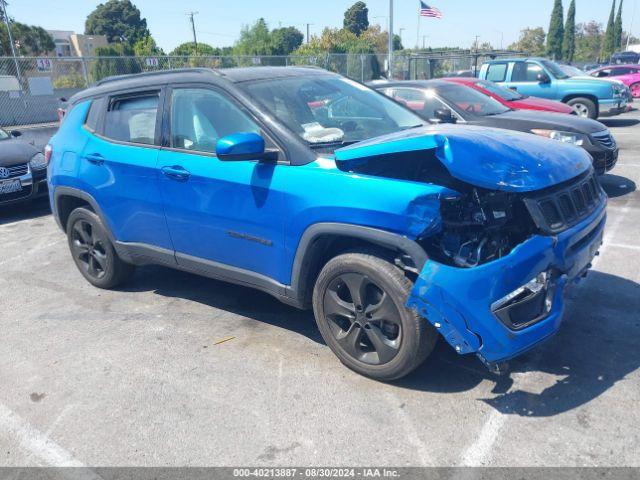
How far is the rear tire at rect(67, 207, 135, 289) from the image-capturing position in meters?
4.77

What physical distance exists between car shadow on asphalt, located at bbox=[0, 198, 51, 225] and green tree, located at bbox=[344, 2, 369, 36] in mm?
101394

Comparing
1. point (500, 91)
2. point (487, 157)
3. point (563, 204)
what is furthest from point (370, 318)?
point (500, 91)

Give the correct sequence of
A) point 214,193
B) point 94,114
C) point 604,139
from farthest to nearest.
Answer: point 604,139
point 94,114
point 214,193

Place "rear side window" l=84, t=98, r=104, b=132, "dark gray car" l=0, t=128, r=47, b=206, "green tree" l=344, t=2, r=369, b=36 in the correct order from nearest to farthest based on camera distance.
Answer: "rear side window" l=84, t=98, r=104, b=132 → "dark gray car" l=0, t=128, r=47, b=206 → "green tree" l=344, t=2, r=369, b=36

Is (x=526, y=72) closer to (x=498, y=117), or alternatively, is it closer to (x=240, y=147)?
(x=498, y=117)

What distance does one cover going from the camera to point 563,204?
10.0ft

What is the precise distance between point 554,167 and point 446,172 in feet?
2.00

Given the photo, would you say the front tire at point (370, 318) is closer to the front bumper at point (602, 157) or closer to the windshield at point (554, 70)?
the front bumper at point (602, 157)

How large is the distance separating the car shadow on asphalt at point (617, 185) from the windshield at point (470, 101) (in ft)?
6.00

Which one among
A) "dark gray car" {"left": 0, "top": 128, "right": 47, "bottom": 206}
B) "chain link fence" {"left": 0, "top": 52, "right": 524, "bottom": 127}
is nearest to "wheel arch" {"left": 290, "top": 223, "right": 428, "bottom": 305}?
"dark gray car" {"left": 0, "top": 128, "right": 47, "bottom": 206}

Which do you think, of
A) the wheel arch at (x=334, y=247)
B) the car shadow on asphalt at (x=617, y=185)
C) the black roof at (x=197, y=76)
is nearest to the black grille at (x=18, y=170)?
the black roof at (x=197, y=76)

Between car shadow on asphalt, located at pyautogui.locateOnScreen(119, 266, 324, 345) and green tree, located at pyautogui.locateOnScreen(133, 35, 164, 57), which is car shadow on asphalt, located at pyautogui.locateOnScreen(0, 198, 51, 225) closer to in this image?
car shadow on asphalt, located at pyautogui.locateOnScreen(119, 266, 324, 345)

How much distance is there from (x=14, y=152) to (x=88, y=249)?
13.5ft

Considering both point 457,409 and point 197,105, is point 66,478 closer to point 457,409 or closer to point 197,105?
point 457,409
